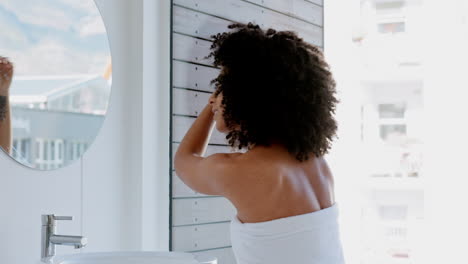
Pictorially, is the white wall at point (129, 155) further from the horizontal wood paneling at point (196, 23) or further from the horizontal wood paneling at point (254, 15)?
the horizontal wood paneling at point (254, 15)

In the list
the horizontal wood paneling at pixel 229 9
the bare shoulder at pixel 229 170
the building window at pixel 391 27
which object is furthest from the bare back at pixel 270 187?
the building window at pixel 391 27

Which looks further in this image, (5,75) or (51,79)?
(51,79)

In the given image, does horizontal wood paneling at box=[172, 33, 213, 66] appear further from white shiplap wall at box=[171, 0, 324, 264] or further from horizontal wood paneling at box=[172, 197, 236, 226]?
horizontal wood paneling at box=[172, 197, 236, 226]

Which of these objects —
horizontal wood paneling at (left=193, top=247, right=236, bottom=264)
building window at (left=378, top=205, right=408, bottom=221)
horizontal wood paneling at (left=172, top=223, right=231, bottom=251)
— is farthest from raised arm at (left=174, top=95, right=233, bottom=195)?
building window at (left=378, top=205, right=408, bottom=221)

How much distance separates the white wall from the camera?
1842 mm

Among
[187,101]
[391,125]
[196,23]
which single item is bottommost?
[187,101]

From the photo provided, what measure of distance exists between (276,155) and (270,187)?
87 mm

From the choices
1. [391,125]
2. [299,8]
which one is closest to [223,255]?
[299,8]

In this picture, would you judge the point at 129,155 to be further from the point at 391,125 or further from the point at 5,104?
the point at 391,125

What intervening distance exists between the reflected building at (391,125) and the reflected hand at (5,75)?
4969 millimetres

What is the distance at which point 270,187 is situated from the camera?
1474 millimetres

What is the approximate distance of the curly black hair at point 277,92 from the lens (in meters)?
1.52

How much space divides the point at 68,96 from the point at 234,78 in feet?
1.65

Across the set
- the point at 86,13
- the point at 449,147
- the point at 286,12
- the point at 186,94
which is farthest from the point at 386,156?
the point at 86,13
